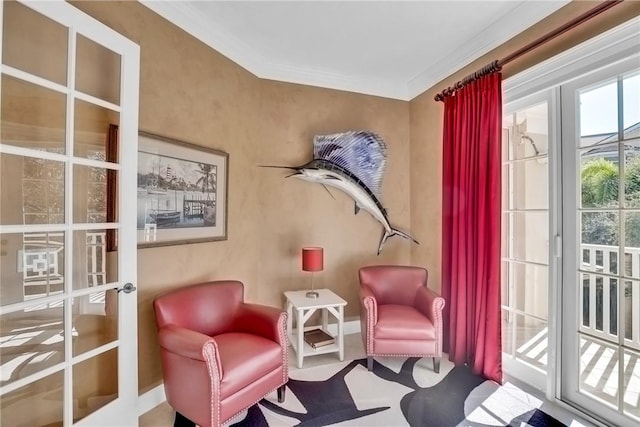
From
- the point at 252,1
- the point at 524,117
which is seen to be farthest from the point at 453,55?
the point at 252,1

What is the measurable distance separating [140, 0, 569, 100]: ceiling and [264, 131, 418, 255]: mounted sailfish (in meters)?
0.65

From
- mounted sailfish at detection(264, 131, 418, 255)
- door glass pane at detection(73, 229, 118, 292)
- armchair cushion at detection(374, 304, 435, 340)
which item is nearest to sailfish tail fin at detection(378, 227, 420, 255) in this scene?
mounted sailfish at detection(264, 131, 418, 255)

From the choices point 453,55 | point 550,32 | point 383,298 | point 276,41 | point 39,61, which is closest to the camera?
point 39,61

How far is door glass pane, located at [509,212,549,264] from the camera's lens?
2.15 meters

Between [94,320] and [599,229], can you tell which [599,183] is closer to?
[599,229]

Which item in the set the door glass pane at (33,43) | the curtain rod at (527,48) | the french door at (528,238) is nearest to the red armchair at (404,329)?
the french door at (528,238)

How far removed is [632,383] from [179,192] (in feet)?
10.3

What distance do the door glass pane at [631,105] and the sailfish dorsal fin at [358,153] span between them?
1862mm

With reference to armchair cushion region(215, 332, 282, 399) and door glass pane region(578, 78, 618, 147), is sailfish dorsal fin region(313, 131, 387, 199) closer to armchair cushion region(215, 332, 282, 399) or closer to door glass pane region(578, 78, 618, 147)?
door glass pane region(578, 78, 618, 147)

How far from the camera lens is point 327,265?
318cm

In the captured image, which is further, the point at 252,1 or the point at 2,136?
the point at 252,1

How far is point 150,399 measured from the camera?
1.98m

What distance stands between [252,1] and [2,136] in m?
1.65

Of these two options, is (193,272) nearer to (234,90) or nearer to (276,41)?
(234,90)
